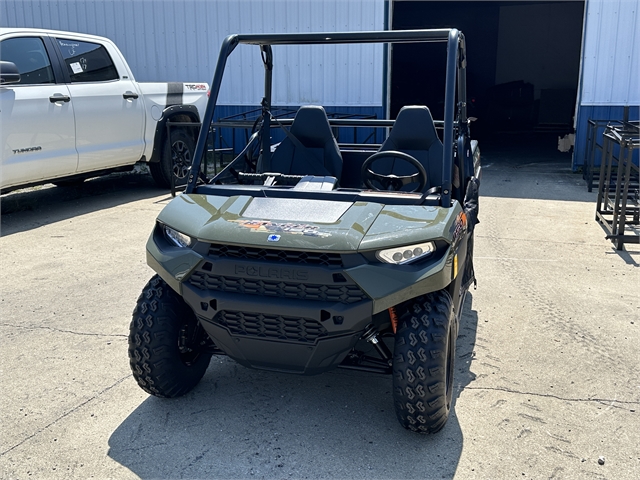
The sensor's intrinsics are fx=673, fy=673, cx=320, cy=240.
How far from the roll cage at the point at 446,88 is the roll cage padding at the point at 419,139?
0.18 m

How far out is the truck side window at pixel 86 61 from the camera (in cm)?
793

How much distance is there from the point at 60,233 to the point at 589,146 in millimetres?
7996

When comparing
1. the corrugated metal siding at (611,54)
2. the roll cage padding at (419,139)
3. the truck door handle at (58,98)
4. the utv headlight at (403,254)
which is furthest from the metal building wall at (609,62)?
the utv headlight at (403,254)

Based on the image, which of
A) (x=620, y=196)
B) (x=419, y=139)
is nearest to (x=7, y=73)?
(x=419, y=139)

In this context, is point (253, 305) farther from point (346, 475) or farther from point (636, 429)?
point (636, 429)

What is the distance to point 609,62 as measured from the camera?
10648 mm

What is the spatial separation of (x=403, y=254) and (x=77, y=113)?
5.88 m

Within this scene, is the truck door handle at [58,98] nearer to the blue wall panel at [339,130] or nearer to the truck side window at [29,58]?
the truck side window at [29,58]

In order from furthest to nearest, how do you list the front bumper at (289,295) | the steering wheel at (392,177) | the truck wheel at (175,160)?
the truck wheel at (175,160), the steering wheel at (392,177), the front bumper at (289,295)

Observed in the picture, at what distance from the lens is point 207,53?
12156mm

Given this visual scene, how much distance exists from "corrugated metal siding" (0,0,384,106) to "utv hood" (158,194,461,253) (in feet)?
27.7

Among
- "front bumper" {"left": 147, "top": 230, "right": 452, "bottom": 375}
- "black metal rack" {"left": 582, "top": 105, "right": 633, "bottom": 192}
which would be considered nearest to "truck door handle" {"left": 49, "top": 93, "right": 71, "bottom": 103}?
"front bumper" {"left": 147, "top": 230, "right": 452, "bottom": 375}

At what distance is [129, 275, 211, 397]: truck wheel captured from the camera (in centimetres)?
337

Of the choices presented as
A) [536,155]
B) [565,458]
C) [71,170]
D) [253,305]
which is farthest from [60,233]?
[536,155]
